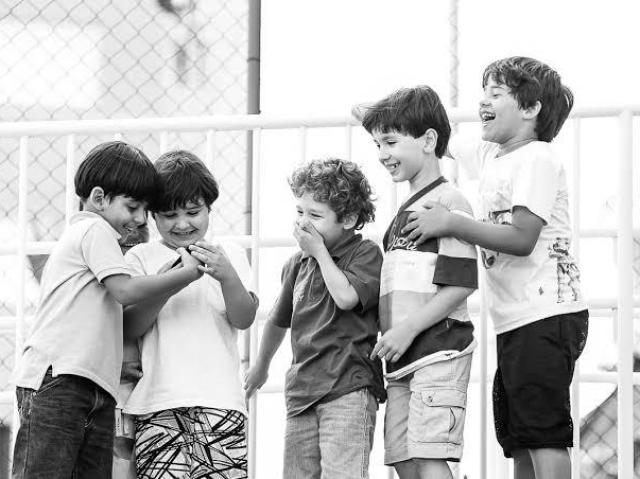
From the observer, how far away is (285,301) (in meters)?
2.63

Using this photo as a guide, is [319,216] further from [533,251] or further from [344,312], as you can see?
[533,251]

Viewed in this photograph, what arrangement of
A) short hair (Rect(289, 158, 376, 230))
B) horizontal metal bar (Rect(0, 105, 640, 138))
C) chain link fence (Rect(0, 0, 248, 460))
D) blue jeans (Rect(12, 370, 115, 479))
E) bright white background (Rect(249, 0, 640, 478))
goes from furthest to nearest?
1. chain link fence (Rect(0, 0, 248, 460))
2. bright white background (Rect(249, 0, 640, 478))
3. horizontal metal bar (Rect(0, 105, 640, 138))
4. short hair (Rect(289, 158, 376, 230))
5. blue jeans (Rect(12, 370, 115, 479))

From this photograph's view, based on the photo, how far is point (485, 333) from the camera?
8.83ft

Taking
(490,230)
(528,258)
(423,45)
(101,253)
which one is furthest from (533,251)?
(423,45)

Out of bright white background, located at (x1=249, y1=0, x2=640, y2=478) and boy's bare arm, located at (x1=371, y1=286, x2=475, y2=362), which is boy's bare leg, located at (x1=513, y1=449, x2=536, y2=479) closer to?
boy's bare arm, located at (x1=371, y1=286, x2=475, y2=362)

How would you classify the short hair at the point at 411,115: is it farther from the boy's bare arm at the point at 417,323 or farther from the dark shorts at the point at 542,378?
the dark shorts at the point at 542,378

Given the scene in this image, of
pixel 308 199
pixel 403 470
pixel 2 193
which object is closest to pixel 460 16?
pixel 2 193

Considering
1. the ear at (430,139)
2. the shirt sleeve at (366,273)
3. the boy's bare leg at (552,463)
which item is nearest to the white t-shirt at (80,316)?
the shirt sleeve at (366,273)

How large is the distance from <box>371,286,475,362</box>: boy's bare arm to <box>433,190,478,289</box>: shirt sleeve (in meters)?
0.02

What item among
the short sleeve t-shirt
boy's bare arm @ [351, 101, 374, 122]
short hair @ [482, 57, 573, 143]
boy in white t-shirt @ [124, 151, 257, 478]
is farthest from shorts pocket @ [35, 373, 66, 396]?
short hair @ [482, 57, 573, 143]

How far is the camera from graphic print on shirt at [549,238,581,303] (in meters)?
2.38

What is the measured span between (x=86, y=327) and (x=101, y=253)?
165 millimetres

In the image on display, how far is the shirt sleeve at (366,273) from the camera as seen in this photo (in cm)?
243

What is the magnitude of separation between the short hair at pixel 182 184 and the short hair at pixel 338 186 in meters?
0.20
